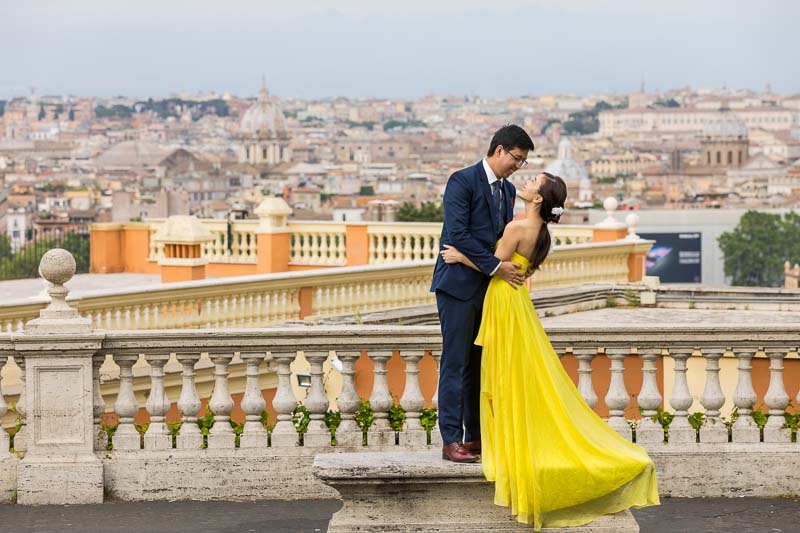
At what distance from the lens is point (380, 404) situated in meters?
8.02

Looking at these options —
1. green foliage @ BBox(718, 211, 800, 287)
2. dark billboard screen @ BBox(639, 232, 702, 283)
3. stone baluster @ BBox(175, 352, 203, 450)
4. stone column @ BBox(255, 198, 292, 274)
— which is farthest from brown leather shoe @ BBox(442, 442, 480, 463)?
green foliage @ BBox(718, 211, 800, 287)

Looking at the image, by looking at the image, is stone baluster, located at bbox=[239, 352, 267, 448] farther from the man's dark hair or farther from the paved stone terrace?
the man's dark hair

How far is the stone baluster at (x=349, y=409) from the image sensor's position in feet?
26.4

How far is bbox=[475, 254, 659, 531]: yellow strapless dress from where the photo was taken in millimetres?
6789

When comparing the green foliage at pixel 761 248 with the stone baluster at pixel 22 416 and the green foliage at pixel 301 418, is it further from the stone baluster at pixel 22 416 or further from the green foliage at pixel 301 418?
the stone baluster at pixel 22 416

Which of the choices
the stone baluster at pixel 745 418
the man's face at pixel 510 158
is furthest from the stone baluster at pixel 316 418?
the stone baluster at pixel 745 418

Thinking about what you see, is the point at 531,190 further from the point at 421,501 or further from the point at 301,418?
the point at 301,418

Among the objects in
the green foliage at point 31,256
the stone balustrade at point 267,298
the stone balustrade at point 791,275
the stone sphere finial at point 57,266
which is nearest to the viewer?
the stone sphere finial at point 57,266

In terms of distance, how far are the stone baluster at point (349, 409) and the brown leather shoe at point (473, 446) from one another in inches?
41.7

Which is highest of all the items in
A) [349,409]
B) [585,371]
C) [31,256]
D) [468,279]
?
[468,279]

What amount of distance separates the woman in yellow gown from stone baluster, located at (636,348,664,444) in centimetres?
109

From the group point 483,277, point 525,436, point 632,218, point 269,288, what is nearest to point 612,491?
point 525,436

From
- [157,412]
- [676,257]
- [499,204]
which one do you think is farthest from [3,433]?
[676,257]

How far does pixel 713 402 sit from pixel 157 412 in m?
→ 2.39
